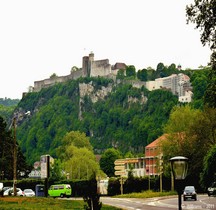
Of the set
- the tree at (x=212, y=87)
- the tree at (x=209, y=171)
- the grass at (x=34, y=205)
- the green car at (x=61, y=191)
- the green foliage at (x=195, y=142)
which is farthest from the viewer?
the green foliage at (x=195, y=142)

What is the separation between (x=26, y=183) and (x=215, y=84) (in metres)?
59.1

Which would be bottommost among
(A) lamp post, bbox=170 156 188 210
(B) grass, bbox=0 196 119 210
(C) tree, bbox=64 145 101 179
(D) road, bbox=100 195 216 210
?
(D) road, bbox=100 195 216 210

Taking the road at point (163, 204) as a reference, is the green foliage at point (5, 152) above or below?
above

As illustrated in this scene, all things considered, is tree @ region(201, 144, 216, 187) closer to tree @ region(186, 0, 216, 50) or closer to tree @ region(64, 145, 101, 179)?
tree @ region(186, 0, 216, 50)

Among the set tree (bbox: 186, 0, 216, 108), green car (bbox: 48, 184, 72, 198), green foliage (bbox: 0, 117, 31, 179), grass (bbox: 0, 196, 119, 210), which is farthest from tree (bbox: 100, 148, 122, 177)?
tree (bbox: 186, 0, 216, 108)

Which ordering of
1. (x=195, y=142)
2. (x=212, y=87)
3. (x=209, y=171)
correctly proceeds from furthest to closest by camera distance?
(x=195, y=142) → (x=209, y=171) → (x=212, y=87)

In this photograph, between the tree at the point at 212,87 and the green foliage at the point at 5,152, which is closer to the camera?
the tree at the point at 212,87

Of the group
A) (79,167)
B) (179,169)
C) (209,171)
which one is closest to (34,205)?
(209,171)

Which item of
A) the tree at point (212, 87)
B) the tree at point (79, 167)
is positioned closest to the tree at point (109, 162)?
the tree at point (79, 167)

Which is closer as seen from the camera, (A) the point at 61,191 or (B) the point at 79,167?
(A) the point at 61,191

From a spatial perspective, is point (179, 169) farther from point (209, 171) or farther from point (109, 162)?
point (109, 162)

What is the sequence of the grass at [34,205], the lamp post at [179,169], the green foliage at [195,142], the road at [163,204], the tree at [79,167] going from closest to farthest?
1. the lamp post at [179,169]
2. the grass at [34,205]
3. the road at [163,204]
4. the green foliage at [195,142]
5. the tree at [79,167]

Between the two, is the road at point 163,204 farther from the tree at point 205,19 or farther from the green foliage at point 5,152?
the green foliage at point 5,152

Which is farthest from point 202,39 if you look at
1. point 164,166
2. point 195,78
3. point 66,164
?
point 195,78
